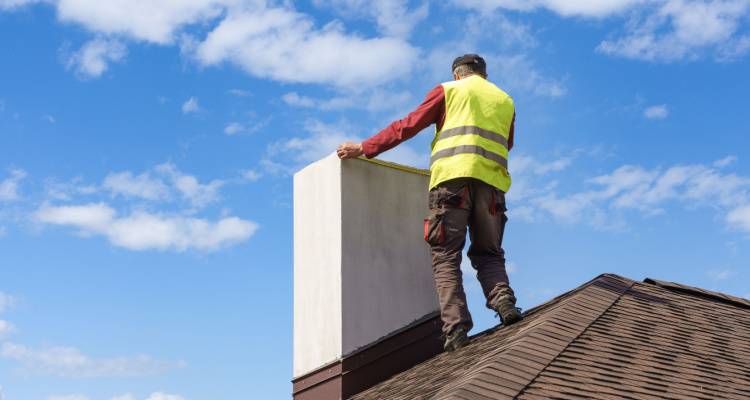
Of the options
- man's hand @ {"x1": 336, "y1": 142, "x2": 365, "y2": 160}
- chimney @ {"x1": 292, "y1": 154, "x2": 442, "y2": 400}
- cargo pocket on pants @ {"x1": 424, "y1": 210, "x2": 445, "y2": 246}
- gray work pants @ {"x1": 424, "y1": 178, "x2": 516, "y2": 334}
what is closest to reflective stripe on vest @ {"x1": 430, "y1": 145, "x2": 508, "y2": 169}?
gray work pants @ {"x1": 424, "y1": 178, "x2": 516, "y2": 334}

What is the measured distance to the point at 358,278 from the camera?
7992 millimetres

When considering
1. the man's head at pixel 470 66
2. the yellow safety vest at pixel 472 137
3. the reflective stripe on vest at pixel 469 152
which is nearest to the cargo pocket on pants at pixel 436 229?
the yellow safety vest at pixel 472 137

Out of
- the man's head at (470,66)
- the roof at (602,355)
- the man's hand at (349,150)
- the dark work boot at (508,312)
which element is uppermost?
the man's head at (470,66)

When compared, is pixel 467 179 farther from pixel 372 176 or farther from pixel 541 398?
pixel 541 398

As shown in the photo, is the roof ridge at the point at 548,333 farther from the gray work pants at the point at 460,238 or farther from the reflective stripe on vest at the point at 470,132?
the reflective stripe on vest at the point at 470,132

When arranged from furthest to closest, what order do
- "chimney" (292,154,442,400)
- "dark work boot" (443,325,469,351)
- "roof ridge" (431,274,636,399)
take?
"chimney" (292,154,442,400)
"dark work boot" (443,325,469,351)
"roof ridge" (431,274,636,399)

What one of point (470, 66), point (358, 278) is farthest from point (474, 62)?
point (358, 278)

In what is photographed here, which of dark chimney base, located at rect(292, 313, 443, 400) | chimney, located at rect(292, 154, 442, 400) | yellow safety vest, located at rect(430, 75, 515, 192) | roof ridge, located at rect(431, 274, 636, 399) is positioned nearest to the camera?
roof ridge, located at rect(431, 274, 636, 399)

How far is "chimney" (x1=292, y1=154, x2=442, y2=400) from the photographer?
25.8ft

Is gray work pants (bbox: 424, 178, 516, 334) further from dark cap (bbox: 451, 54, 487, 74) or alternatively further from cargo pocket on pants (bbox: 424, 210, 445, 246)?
dark cap (bbox: 451, 54, 487, 74)

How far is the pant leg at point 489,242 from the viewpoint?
7582 millimetres

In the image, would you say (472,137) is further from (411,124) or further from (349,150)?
(349,150)

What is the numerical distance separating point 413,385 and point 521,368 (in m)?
1.18

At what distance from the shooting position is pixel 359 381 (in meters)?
7.79
